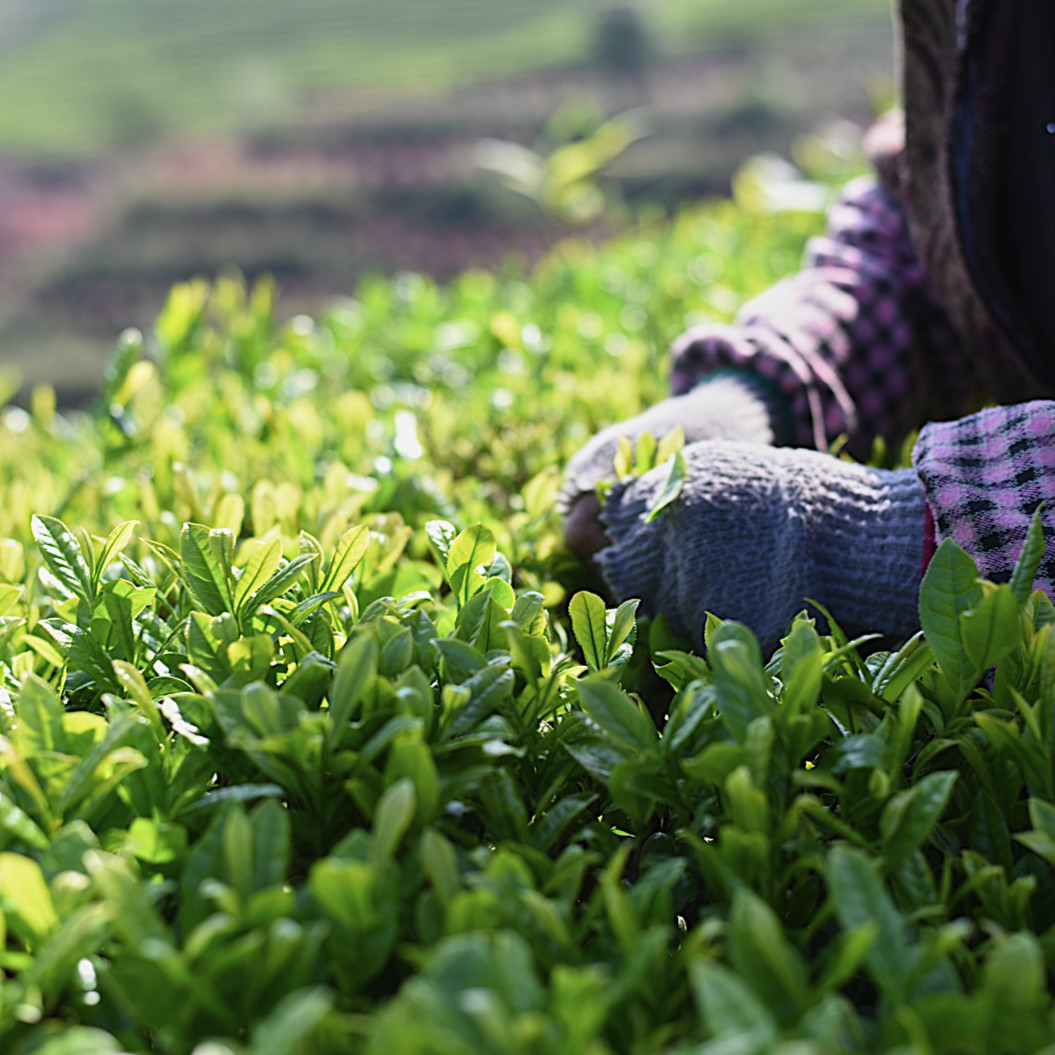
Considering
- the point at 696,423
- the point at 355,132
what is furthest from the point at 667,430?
the point at 355,132

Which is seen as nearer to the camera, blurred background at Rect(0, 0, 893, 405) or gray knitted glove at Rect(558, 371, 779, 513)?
gray knitted glove at Rect(558, 371, 779, 513)

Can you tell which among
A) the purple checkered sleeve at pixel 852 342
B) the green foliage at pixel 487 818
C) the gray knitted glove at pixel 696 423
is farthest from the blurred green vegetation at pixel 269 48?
the green foliage at pixel 487 818

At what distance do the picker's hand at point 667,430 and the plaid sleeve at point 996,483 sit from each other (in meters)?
0.32

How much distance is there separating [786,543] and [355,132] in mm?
14307

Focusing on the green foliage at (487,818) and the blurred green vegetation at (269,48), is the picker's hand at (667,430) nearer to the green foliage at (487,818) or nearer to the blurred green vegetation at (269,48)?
the green foliage at (487,818)

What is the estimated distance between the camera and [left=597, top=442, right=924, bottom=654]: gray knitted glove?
1.09 metres

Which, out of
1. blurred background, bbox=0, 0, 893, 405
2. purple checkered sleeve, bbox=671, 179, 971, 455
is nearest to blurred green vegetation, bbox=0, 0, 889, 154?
blurred background, bbox=0, 0, 893, 405

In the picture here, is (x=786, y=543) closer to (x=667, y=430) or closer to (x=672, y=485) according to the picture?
(x=672, y=485)

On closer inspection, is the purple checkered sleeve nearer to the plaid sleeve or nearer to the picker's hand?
the picker's hand

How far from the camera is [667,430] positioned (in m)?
1.35

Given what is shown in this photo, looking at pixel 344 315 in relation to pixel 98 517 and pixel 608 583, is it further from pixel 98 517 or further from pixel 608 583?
pixel 608 583

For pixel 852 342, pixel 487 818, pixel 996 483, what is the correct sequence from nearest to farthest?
1. pixel 487 818
2. pixel 996 483
3. pixel 852 342

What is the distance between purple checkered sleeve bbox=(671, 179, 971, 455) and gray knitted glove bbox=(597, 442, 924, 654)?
0.37 m

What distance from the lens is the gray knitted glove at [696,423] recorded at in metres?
1.28
